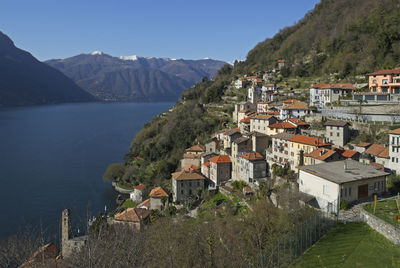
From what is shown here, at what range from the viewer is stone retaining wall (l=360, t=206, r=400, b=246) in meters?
10.8

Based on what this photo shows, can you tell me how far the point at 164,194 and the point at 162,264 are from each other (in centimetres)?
1859

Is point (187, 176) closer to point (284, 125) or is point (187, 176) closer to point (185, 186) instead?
point (185, 186)

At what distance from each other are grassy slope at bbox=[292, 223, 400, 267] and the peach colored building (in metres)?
20.9

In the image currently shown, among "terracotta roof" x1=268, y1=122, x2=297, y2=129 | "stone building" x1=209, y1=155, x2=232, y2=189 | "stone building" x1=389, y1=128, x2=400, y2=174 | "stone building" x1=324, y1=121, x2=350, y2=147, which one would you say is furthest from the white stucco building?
"stone building" x1=209, y1=155, x2=232, y2=189

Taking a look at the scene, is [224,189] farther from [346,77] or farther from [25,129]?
[25,129]

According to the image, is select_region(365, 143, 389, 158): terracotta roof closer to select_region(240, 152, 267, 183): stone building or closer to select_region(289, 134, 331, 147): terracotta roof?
select_region(289, 134, 331, 147): terracotta roof

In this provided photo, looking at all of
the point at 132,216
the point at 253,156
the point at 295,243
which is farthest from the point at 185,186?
the point at 295,243

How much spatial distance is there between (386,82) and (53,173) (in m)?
41.1

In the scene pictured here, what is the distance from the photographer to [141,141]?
5353 centimetres

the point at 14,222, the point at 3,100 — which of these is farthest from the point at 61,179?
the point at 3,100

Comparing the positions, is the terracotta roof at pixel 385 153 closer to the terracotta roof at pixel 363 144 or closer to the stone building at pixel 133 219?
the terracotta roof at pixel 363 144

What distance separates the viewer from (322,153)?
20.5m

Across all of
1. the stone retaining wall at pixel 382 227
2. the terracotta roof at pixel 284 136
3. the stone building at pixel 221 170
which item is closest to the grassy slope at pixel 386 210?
the stone retaining wall at pixel 382 227

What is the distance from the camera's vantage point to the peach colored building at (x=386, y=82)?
2822cm
